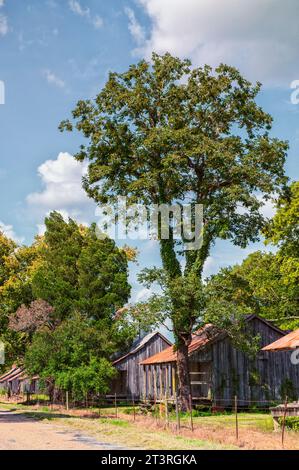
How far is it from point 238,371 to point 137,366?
1347 cm

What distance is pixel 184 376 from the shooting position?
35031mm

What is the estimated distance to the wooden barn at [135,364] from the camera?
49.8 meters

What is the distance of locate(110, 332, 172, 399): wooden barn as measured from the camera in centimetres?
4975

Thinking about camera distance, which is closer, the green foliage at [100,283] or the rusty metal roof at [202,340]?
the rusty metal roof at [202,340]

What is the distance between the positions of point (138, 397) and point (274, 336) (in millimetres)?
14708

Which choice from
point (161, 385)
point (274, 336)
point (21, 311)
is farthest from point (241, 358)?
point (21, 311)

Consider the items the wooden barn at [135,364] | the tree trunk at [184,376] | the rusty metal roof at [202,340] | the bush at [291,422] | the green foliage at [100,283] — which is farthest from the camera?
the wooden barn at [135,364]

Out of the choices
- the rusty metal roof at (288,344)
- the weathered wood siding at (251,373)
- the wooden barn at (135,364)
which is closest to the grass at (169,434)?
the rusty metal roof at (288,344)

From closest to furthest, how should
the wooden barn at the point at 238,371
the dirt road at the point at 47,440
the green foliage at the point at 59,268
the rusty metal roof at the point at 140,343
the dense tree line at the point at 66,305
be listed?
the dirt road at the point at 47,440 < the wooden barn at the point at 238,371 < the dense tree line at the point at 66,305 < the green foliage at the point at 59,268 < the rusty metal roof at the point at 140,343

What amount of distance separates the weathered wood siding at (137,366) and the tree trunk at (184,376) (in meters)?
14.1

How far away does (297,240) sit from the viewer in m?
47.1

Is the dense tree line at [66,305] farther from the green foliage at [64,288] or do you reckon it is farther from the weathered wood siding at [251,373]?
the weathered wood siding at [251,373]

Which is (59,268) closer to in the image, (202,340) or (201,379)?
(202,340)
